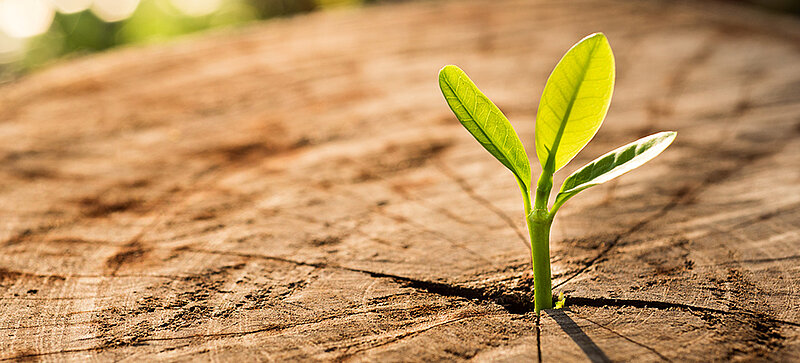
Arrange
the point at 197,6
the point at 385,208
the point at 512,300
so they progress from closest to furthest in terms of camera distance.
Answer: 1. the point at 512,300
2. the point at 385,208
3. the point at 197,6

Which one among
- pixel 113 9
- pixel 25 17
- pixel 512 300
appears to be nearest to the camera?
pixel 512 300

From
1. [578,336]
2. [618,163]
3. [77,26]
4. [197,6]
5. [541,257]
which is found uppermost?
[197,6]

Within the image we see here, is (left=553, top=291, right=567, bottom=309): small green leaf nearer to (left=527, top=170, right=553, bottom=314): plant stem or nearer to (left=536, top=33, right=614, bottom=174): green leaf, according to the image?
(left=527, top=170, right=553, bottom=314): plant stem

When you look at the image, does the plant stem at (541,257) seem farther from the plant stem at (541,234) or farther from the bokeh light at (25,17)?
the bokeh light at (25,17)

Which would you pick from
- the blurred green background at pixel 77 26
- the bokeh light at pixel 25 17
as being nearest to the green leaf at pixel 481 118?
the blurred green background at pixel 77 26

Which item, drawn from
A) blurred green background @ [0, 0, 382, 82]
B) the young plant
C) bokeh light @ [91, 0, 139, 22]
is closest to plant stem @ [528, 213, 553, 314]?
the young plant

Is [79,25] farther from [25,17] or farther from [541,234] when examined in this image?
[541,234]

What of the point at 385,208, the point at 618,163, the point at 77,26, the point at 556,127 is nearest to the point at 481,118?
the point at 556,127

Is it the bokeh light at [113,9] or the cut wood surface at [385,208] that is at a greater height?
the bokeh light at [113,9]
